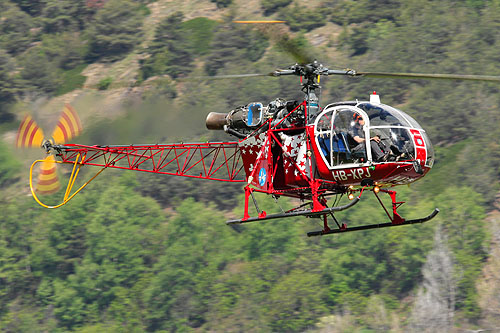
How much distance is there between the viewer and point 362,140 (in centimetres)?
1977

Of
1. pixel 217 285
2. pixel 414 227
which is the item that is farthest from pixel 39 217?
pixel 414 227

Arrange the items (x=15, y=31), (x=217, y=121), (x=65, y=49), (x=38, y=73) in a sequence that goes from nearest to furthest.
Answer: (x=217, y=121) → (x=38, y=73) → (x=65, y=49) → (x=15, y=31)

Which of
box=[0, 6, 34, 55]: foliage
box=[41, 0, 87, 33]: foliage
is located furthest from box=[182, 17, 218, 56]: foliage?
box=[0, 6, 34, 55]: foliage

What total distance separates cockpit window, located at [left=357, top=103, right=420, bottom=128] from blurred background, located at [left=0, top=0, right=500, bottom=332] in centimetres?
2464

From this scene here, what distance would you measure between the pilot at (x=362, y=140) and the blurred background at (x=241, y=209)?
971 inches

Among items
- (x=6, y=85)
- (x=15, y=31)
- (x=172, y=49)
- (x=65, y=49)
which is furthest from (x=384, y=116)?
(x=15, y=31)

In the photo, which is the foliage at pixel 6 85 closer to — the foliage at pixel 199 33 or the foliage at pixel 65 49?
the foliage at pixel 65 49

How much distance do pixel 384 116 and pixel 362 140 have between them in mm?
673

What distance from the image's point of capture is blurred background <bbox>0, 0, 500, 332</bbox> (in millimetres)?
62094

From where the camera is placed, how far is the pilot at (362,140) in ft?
64.6

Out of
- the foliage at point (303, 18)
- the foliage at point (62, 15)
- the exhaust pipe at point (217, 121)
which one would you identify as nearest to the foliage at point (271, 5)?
the foliage at point (303, 18)

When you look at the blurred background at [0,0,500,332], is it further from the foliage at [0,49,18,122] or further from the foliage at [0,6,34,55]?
the foliage at [0,6,34,55]

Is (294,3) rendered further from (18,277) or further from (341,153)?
(341,153)

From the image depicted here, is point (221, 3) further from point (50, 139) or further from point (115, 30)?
point (50, 139)
